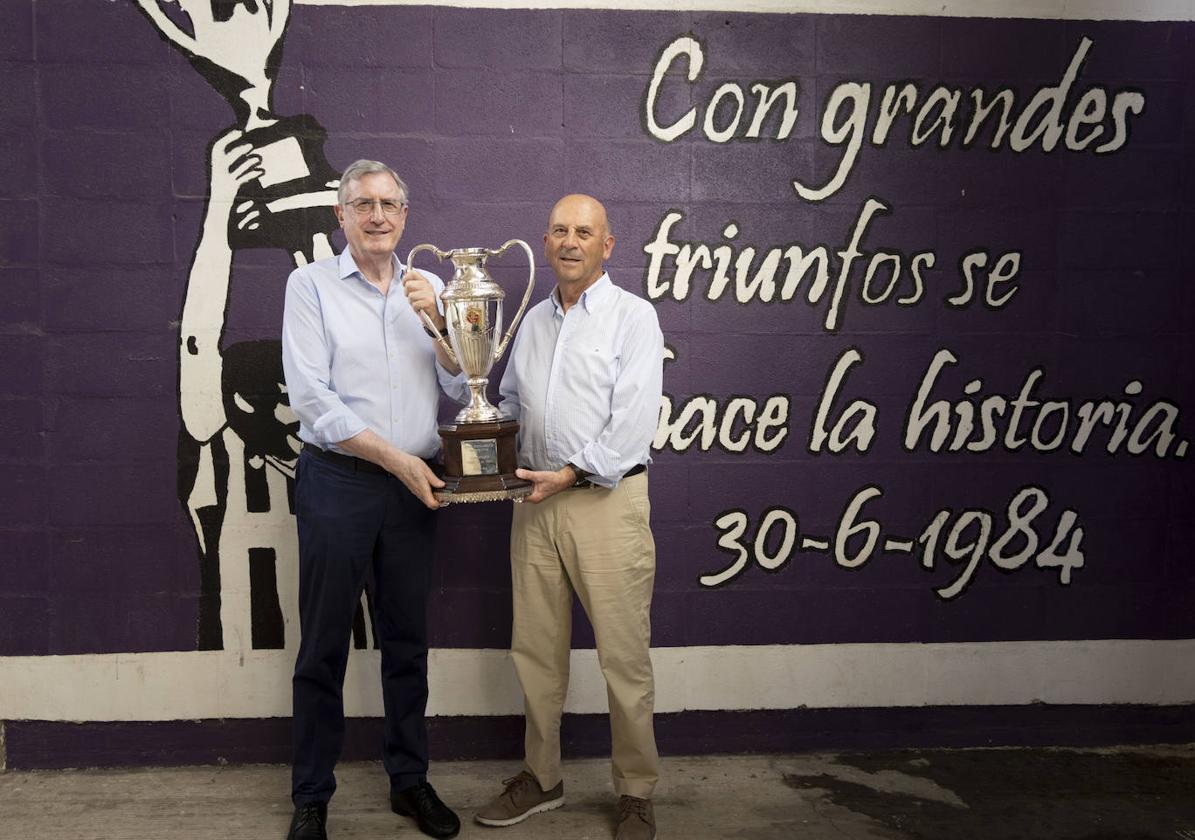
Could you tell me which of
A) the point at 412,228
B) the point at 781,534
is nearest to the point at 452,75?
the point at 412,228

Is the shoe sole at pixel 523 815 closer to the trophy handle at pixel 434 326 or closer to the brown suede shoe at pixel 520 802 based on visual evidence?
the brown suede shoe at pixel 520 802

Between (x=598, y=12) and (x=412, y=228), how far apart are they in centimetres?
93

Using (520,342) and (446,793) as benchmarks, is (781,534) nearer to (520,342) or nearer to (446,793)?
(520,342)

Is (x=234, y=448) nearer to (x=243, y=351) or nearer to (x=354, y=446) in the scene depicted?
(x=243, y=351)

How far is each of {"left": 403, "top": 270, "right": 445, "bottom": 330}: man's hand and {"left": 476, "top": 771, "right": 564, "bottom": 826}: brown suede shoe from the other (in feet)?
4.68

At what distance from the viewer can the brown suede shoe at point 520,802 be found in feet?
9.42

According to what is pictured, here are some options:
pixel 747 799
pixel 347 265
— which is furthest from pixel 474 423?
pixel 747 799

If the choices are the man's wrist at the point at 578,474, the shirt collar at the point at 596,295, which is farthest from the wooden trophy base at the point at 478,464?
the shirt collar at the point at 596,295

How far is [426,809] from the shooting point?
284cm

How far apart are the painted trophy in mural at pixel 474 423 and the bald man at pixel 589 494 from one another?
83mm

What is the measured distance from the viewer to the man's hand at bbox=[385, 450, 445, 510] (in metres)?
2.62

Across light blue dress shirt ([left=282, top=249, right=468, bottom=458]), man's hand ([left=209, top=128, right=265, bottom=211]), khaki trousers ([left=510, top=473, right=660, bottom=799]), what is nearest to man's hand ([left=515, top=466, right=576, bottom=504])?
khaki trousers ([left=510, top=473, right=660, bottom=799])

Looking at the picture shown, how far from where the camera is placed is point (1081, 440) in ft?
11.2

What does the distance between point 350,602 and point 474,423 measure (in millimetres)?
640
